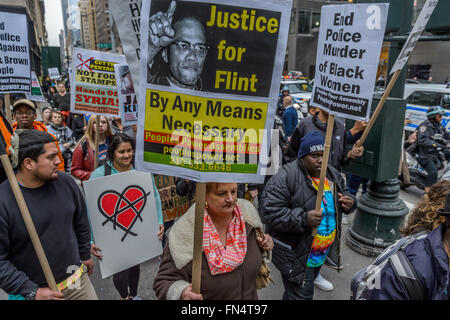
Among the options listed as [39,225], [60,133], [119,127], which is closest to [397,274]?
[39,225]

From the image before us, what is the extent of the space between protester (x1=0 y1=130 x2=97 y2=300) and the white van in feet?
38.5

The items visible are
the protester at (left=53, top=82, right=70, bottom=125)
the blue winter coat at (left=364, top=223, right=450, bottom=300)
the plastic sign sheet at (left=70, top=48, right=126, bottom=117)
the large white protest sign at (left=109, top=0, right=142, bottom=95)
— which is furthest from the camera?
the protester at (left=53, top=82, right=70, bottom=125)

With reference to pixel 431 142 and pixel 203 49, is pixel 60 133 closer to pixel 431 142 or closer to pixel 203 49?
pixel 203 49

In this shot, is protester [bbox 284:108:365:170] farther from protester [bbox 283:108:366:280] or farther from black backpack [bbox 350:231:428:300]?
black backpack [bbox 350:231:428:300]

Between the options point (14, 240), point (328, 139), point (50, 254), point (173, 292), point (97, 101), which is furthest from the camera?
point (97, 101)

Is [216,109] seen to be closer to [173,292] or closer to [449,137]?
[173,292]

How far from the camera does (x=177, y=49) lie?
1.61m

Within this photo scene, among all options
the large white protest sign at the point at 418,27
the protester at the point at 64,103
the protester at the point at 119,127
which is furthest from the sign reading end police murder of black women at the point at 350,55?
the protester at the point at 64,103

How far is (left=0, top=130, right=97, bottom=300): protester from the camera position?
86.6 inches

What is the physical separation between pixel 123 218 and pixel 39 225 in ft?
2.83

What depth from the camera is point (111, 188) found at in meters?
3.06

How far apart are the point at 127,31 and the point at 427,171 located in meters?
6.44

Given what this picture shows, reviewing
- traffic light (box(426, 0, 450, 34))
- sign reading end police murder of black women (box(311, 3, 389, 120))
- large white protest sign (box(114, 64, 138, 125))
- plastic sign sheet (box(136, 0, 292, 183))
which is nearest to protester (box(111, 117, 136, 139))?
large white protest sign (box(114, 64, 138, 125))

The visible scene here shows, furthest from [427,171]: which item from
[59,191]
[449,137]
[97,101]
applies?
[59,191]
